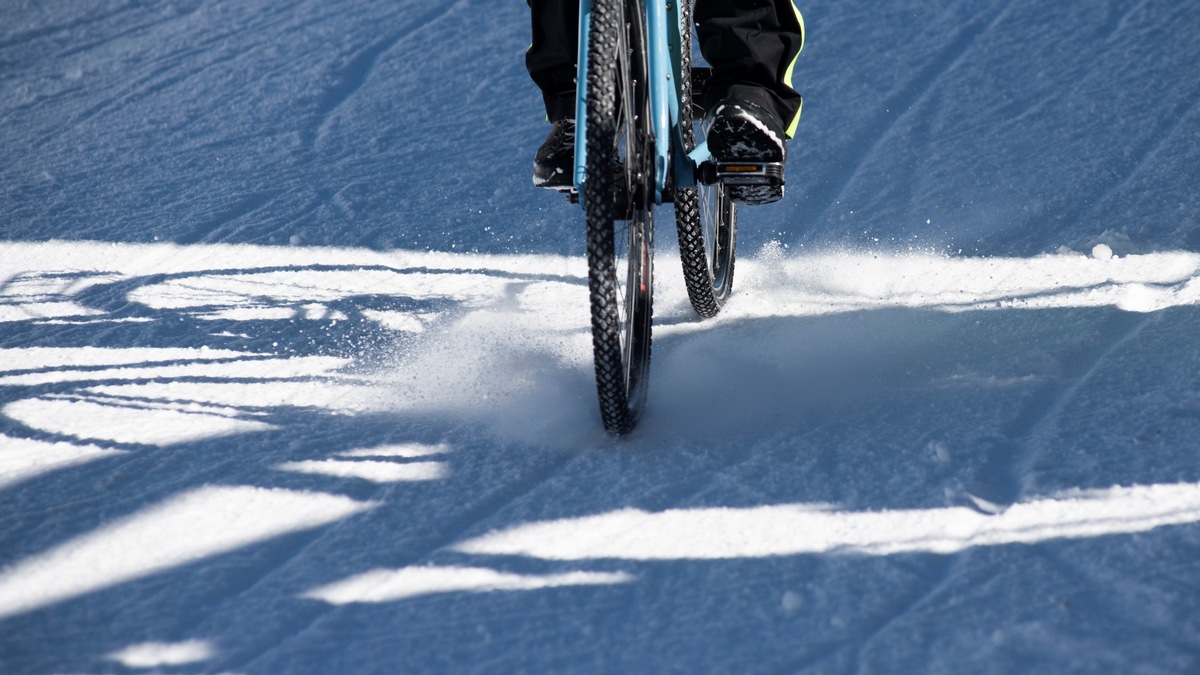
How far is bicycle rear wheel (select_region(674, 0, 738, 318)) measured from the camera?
292 cm

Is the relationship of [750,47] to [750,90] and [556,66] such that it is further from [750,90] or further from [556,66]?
[556,66]

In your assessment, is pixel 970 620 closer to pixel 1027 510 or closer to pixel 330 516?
pixel 1027 510

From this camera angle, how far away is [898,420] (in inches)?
106

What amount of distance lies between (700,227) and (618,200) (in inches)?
21.7

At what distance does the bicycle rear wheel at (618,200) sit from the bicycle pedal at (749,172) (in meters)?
0.23

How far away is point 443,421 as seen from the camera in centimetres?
284

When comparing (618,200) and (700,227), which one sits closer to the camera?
(618,200)

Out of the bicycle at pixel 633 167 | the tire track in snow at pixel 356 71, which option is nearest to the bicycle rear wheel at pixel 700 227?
the bicycle at pixel 633 167

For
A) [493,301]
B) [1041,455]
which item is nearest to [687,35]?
[493,301]

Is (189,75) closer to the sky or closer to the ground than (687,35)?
closer to the ground

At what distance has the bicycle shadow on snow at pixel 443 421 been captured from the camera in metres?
2.24

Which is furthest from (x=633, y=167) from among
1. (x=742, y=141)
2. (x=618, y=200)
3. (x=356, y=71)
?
(x=356, y=71)

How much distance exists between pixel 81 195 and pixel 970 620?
14.0 feet

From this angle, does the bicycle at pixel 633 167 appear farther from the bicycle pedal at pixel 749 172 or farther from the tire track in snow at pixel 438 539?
the tire track in snow at pixel 438 539
